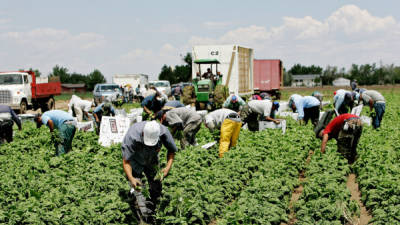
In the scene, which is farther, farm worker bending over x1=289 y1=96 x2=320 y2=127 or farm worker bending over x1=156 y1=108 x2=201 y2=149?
farm worker bending over x1=289 y1=96 x2=320 y2=127

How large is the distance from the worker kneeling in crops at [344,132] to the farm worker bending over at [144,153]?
306cm

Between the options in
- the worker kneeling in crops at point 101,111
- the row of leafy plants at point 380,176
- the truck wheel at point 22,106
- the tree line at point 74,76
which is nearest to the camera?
the row of leafy plants at point 380,176

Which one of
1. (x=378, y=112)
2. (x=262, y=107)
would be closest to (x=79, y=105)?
(x=262, y=107)

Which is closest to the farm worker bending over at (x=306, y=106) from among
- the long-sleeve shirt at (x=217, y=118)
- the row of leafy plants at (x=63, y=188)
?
the long-sleeve shirt at (x=217, y=118)

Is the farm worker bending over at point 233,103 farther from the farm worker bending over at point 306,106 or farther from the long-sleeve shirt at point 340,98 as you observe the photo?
the long-sleeve shirt at point 340,98

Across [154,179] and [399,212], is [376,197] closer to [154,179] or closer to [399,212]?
[399,212]

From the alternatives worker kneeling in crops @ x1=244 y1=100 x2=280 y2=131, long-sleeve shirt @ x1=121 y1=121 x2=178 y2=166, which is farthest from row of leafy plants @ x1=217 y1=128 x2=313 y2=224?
long-sleeve shirt @ x1=121 y1=121 x2=178 y2=166

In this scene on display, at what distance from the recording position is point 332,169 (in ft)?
23.0

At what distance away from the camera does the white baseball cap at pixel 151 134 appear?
16.1ft

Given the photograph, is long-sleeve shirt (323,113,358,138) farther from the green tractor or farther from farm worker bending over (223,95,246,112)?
the green tractor

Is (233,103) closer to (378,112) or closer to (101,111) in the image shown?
(101,111)

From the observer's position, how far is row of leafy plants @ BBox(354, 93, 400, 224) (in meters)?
5.04

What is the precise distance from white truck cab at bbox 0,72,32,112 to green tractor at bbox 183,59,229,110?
8.35 meters

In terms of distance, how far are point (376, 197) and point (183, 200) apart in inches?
110
